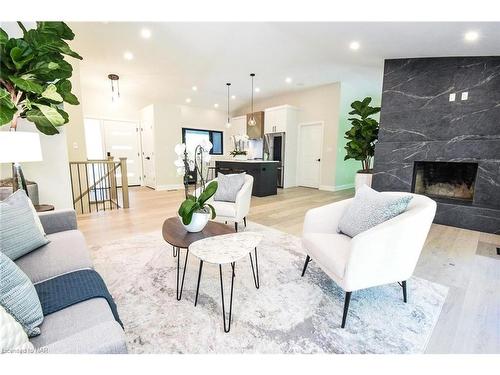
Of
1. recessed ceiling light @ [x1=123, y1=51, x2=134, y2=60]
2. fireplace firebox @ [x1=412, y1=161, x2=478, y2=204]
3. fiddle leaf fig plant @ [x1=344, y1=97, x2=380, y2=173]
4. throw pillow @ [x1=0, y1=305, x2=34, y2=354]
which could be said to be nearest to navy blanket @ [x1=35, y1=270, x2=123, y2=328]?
throw pillow @ [x1=0, y1=305, x2=34, y2=354]

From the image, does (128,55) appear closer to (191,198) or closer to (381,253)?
(191,198)

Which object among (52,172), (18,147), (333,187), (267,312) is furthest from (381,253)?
(333,187)

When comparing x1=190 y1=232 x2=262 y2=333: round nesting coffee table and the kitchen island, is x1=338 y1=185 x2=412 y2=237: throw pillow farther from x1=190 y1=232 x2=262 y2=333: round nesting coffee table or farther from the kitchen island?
the kitchen island

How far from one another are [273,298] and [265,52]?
167 inches

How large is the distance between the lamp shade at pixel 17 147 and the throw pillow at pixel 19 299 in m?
1.43

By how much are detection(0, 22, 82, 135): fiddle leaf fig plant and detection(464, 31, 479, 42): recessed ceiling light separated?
15.6 ft

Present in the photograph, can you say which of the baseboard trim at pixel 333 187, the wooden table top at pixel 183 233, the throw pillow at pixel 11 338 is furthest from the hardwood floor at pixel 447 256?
the throw pillow at pixel 11 338

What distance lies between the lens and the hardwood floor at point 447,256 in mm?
1487

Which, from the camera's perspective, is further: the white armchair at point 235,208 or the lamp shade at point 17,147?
the white armchair at point 235,208

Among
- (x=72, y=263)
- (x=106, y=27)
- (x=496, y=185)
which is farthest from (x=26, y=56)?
(x=496, y=185)

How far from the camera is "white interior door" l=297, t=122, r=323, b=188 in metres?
6.91

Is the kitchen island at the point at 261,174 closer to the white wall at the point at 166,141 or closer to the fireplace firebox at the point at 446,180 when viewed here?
the white wall at the point at 166,141
